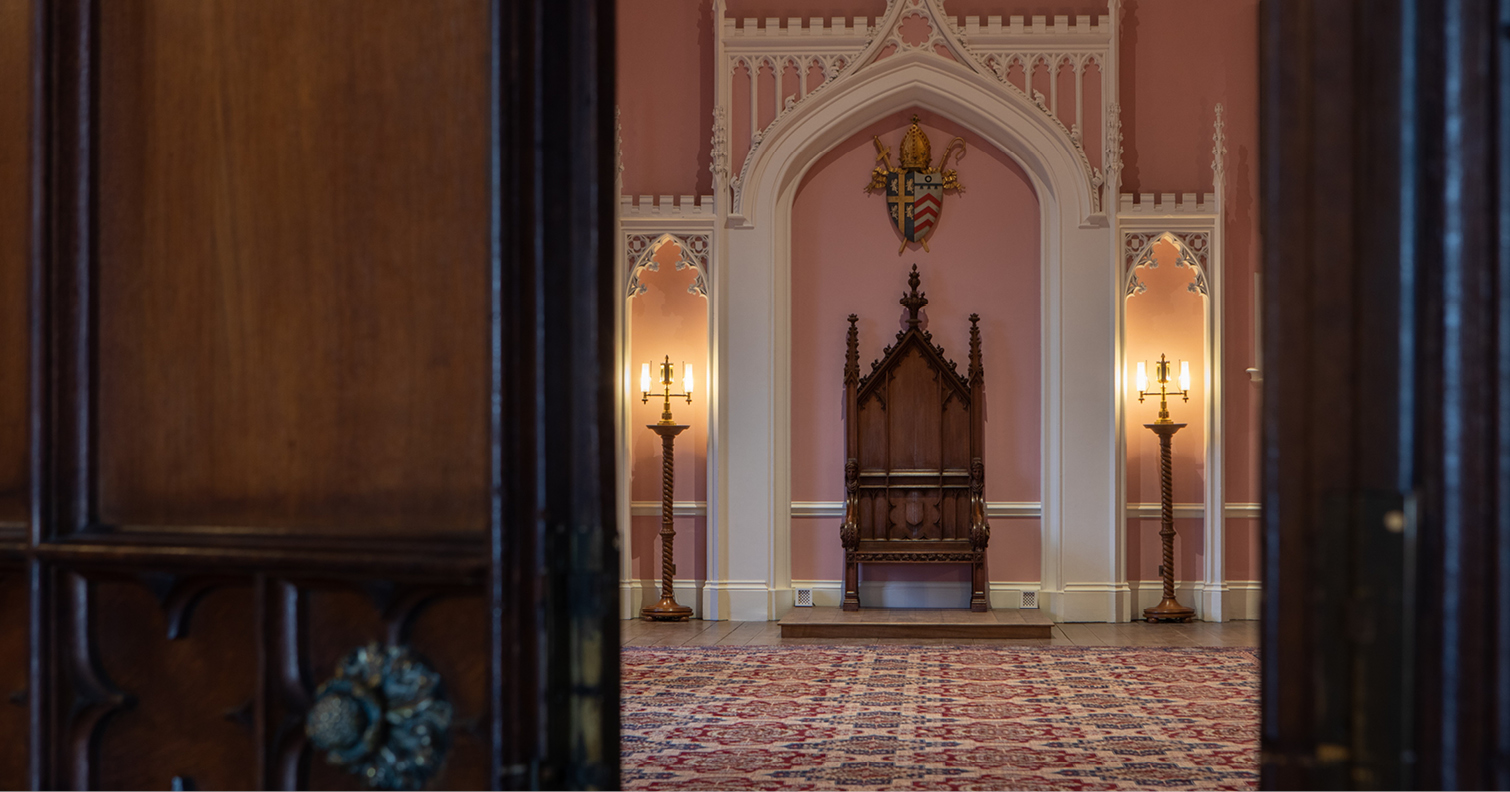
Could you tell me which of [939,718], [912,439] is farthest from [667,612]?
[939,718]

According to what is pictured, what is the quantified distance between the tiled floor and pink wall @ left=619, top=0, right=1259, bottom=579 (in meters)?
0.60

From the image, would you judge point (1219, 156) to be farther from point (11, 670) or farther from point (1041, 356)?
point (11, 670)

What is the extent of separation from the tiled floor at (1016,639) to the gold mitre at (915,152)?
128 inches

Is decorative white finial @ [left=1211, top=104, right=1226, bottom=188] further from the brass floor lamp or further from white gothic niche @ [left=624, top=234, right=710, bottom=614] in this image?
white gothic niche @ [left=624, top=234, right=710, bottom=614]

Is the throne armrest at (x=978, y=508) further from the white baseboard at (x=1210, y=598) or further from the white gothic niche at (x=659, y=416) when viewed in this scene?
the white gothic niche at (x=659, y=416)

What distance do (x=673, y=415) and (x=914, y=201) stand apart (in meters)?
2.26

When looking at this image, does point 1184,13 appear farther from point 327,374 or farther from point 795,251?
point 327,374

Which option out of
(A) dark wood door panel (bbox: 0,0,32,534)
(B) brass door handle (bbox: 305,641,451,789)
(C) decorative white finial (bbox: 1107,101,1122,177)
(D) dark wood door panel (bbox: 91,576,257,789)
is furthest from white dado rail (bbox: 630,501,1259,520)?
(B) brass door handle (bbox: 305,641,451,789)

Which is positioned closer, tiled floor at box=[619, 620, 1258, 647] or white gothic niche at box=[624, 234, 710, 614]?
tiled floor at box=[619, 620, 1258, 647]

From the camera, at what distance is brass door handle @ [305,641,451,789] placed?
3.56 feet

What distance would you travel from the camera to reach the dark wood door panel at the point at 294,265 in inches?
44.6

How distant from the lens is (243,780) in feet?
3.98

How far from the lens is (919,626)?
7.05 meters

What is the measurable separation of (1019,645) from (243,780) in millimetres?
5929
